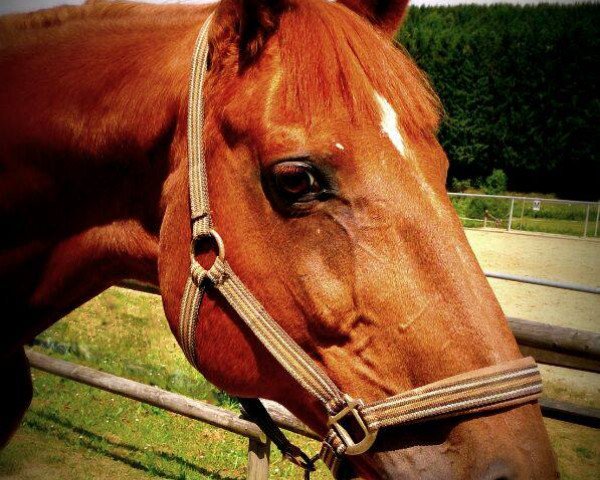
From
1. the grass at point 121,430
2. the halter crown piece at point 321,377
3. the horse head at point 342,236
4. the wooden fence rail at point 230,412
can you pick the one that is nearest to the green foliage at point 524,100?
the grass at point 121,430

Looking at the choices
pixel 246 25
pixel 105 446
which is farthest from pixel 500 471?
pixel 105 446

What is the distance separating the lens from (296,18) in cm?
137

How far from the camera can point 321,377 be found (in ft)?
3.99

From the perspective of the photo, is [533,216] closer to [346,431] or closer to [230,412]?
[230,412]

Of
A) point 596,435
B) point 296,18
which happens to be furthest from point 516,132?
point 296,18

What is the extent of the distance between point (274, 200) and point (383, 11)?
2.87ft

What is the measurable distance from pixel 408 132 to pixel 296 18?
50 cm

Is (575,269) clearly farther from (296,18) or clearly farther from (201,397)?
(296,18)

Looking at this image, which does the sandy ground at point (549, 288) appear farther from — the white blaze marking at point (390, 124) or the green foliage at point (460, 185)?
the green foliage at point (460, 185)

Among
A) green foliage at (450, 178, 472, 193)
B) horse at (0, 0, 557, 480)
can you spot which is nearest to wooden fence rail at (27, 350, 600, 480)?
horse at (0, 0, 557, 480)

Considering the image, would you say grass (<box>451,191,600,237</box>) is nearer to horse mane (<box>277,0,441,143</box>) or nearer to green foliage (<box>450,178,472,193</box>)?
green foliage (<box>450,178,472,193</box>)

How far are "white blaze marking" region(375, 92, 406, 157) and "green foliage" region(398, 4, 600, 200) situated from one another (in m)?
29.5

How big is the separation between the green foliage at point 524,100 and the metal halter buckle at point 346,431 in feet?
98.1

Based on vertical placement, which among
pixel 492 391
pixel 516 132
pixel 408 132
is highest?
pixel 408 132
